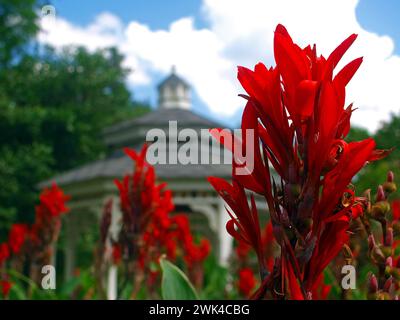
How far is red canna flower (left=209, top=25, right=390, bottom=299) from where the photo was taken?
73 centimetres

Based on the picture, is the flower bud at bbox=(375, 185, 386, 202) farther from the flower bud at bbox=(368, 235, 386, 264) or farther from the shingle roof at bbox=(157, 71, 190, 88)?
the shingle roof at bbox=(157, 71, 190, 88)

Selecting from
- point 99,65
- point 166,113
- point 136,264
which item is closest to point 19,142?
point 99,65

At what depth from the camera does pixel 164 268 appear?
1.50 m

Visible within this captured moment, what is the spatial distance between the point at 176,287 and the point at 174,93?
12.9m

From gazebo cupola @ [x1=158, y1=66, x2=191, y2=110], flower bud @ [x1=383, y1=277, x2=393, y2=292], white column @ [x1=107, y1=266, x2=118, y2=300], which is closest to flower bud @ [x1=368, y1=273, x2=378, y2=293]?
flower bud @ [x1=383, y1=277, x2=393, y2=292]

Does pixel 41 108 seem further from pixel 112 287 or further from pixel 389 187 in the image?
pixel 389 187

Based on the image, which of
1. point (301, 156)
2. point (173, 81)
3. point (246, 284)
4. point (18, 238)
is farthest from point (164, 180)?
point (301, 156)

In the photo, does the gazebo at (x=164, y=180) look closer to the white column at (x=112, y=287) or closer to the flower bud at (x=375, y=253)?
the white column at (x=112, y=287)

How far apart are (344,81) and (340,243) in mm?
203

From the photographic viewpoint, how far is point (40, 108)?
1528 centimetres

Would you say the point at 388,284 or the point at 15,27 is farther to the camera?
the point at 15,27
